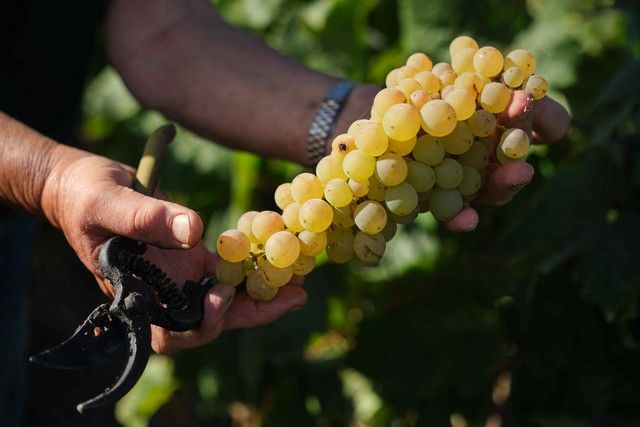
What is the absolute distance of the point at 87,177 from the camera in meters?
0.93

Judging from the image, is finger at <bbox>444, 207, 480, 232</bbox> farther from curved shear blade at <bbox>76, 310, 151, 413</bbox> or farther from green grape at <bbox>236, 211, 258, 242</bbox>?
curved shear blade at <bbox>76, 310, 151, 413</bbox>

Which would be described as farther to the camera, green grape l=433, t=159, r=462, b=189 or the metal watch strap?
the metal watch strap

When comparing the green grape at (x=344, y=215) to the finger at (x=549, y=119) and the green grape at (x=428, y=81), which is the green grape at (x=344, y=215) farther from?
the finger at (x=549, y=119)

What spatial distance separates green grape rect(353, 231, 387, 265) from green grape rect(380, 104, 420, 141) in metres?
0.10

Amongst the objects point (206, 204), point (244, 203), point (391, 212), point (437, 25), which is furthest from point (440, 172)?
point (206, 204)

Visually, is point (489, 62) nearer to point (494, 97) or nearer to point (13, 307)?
point (494, 97)

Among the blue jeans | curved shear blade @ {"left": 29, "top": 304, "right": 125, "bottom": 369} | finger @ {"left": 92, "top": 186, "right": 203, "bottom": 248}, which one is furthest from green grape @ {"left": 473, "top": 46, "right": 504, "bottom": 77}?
the blue jeans

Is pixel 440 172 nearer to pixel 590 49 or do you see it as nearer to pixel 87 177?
pixel 87 177

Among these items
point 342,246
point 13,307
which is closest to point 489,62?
point 342,246

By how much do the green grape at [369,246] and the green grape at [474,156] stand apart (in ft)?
0.37

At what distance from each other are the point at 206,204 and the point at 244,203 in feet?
0.44

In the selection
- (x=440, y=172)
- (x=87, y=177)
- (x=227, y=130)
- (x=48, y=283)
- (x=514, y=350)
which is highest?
(x=440, y=172)

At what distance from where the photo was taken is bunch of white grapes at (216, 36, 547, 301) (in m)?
0.89

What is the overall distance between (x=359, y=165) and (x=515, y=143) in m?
0.16
